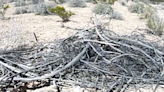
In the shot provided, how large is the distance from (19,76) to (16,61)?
2.13 feet

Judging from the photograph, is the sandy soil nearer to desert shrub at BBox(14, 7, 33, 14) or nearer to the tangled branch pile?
desert shrub at BBox(14, 7, 33, 14)

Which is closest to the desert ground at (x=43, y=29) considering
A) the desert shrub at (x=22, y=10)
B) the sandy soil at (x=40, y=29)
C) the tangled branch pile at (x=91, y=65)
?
the sandy soil at (x=40, y=29)

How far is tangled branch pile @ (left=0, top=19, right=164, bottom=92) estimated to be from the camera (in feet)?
11.3

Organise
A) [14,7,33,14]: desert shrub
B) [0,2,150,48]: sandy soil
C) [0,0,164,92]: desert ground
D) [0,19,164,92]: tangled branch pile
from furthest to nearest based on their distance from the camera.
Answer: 1. [14,7,33,14]: desert shrub
2. [0,2,150,48]: sandy soil
3. [0,0,164,92]: desert ground
4. [0,19,164,92]: tangled branch pile

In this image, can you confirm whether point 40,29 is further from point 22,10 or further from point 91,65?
point 91,65

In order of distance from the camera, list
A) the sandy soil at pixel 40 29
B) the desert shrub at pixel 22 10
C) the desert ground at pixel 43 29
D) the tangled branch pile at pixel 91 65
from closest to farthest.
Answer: the tangled branch pile at pixel 91 65 → the desert ground at pixel 43 29 → the sandy soil at pixel 40 29 → the desert shrub at pixel 22 10

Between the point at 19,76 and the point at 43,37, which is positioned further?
the point at 43,37

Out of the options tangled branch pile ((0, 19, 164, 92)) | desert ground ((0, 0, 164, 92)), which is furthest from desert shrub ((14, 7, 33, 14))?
tangled branch pile ((0, 19, 164, 92))

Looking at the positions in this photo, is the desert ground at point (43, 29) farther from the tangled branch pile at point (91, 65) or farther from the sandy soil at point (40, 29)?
the tangled branch pile at point (91, 65)

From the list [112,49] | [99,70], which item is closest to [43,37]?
[112,49]

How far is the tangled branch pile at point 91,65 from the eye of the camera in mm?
3445

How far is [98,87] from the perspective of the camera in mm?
3365

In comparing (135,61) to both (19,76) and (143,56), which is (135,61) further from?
(19,76)

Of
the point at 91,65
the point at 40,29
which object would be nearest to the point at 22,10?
the point at 40,29
